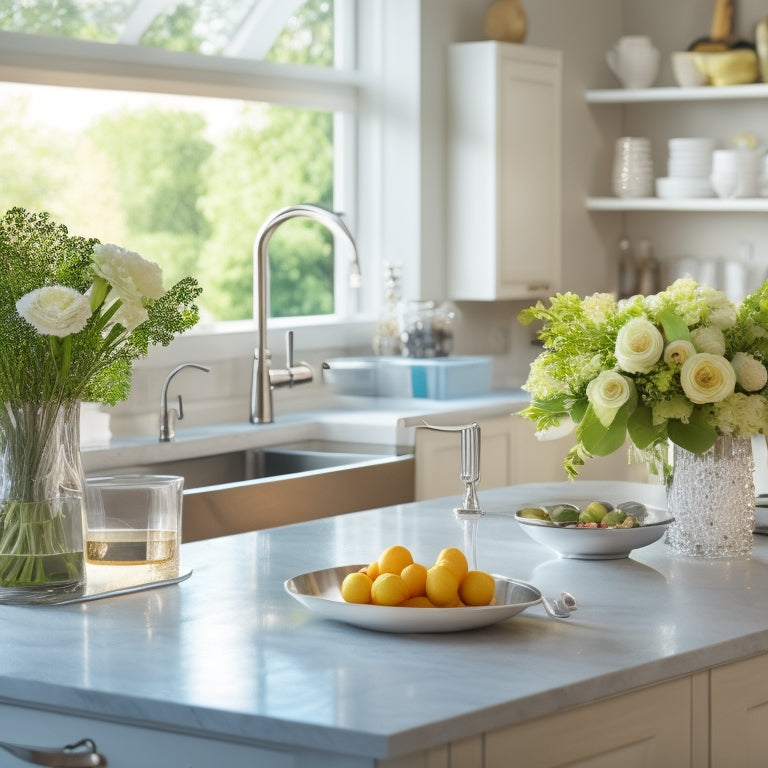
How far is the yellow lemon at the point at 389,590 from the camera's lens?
1.88m

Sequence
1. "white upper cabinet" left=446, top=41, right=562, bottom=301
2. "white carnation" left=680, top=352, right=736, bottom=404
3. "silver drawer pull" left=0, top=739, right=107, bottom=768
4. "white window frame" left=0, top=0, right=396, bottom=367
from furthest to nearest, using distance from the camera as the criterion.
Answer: "white upper cabinet" left=446, top=41, right=562, bottom=301 → "white window frame" left=0, top=0, right=396, bottom=367 → "white carnation" left=680, top=352, right=736, bottom=404 → "silver drawer pull" left=0, top=739, right=107, bottom=768

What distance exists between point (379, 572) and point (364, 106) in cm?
349

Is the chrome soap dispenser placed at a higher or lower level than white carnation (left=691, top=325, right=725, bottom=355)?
lower

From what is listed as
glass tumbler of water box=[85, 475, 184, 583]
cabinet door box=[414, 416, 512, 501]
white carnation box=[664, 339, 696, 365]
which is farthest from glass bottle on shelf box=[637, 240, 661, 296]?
glass tumbler of water box=[85, 475, 184, 583]

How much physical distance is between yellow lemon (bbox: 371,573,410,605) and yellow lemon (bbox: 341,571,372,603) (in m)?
0.01

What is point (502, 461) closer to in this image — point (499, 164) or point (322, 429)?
point (322, 429)

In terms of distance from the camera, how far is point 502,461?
461 centimetres

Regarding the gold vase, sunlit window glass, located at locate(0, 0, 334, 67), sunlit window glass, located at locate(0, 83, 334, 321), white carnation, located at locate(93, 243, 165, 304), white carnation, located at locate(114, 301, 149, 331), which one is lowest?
white carnation, located at locate(114, 301, 149, 331)

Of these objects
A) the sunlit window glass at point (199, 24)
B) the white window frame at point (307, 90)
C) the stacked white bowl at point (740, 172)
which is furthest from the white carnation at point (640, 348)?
the stacked white bowl at point (740, 172)

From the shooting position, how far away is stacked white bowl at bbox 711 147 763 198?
17.5ft

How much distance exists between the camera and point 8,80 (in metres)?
4.05

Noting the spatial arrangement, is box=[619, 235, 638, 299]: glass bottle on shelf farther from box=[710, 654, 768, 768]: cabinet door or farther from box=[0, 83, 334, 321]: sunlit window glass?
box=[710, 654, 768, 768]: cabinet door

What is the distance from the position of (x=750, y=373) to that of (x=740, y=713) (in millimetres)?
624

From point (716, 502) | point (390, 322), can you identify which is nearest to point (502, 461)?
point (390, 322)
